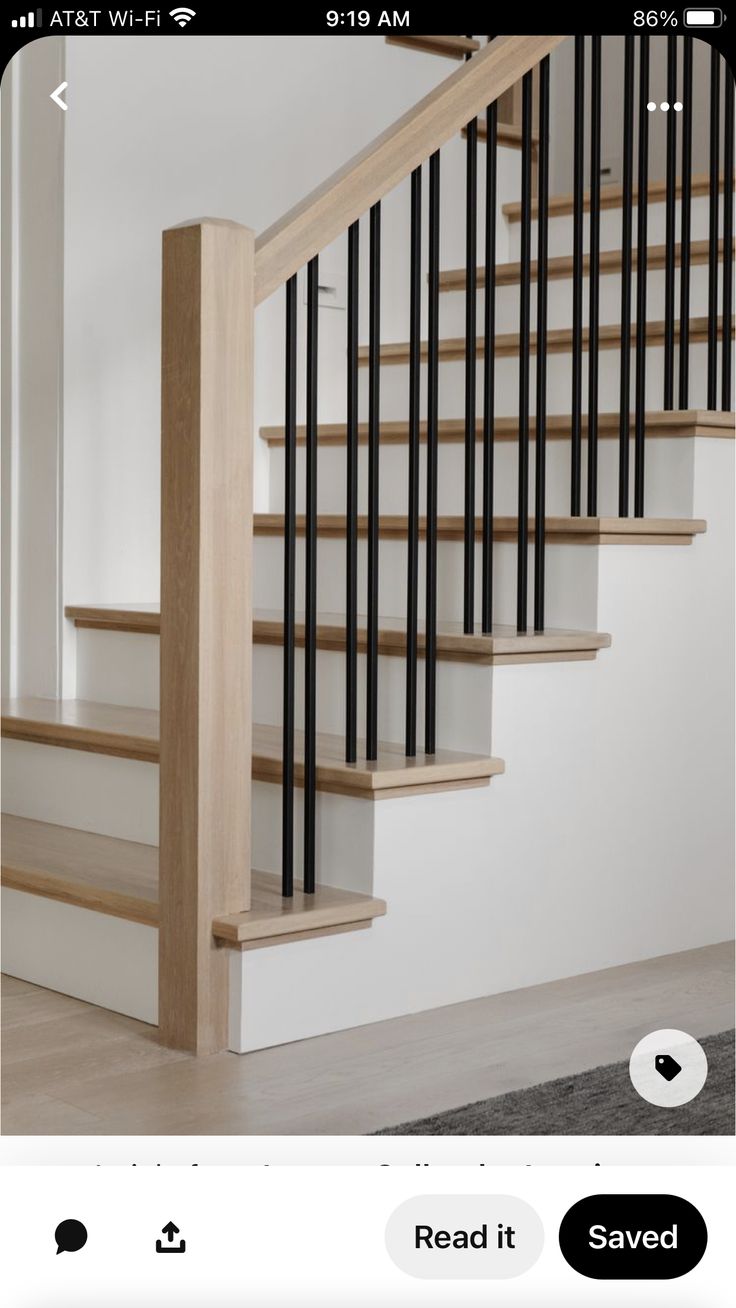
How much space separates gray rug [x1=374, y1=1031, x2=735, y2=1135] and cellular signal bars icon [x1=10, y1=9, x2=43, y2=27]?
63 cm

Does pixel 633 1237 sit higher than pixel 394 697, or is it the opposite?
pixel 394 697

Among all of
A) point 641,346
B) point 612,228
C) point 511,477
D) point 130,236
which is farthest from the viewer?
point 612,228

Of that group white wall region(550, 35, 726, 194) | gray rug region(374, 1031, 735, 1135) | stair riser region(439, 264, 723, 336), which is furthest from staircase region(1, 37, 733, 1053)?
white wall region(550, 35, 726, 194)

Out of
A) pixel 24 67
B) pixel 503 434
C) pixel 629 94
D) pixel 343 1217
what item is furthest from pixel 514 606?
pixel 343 1217

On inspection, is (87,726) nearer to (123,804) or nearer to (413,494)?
(123,804)

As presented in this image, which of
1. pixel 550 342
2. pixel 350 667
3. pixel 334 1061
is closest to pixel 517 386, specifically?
pixel 550 342

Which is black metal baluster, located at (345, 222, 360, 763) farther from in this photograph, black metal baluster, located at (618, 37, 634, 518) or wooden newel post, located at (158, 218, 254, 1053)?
black metal baluster, located at (618, 37, 634, 518)

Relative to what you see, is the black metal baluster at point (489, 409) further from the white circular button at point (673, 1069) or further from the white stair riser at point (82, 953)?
the white circular button at point (673, 1069)

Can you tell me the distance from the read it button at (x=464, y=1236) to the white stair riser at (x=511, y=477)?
1.40 meters

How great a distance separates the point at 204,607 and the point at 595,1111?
715 mm

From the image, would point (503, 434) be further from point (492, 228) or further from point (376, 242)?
point (376, 242)

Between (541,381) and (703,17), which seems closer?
(703,17)

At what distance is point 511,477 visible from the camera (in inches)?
87.3

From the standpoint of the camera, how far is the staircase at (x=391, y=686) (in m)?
1.53
